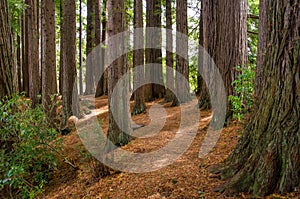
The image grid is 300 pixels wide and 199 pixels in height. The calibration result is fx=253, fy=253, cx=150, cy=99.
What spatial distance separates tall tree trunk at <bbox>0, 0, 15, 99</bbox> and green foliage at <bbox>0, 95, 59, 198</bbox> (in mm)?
277

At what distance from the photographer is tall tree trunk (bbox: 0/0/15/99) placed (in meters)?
4.70

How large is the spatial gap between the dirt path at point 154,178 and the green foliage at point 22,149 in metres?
0.43

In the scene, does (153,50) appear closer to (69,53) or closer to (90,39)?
(69,53)

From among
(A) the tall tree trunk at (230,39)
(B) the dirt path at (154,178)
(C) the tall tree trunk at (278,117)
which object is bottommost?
(B) the dirt path at (154,178)

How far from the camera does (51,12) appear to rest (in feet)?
27.5

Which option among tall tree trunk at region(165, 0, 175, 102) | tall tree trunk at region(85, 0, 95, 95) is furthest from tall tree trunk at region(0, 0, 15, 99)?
tall tree trunk at region(85, 0, 95, 95)

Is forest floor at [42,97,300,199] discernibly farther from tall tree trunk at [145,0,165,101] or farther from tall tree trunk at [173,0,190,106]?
tall tree trunk at [145,0,165,101]

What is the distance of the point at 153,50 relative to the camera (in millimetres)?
12211

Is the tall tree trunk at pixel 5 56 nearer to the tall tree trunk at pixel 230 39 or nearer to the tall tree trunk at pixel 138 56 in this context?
the tall tree trunk at pixel 230 39

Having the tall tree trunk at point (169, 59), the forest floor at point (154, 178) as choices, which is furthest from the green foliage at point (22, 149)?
the tall tree trunk at point (169, 59)

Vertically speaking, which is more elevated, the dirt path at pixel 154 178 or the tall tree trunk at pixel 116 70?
the tall tree trunk at pixel 116 70

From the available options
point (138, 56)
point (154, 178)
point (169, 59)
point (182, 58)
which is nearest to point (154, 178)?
point (154, 178)

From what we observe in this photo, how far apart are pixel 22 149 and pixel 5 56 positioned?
5.84ft

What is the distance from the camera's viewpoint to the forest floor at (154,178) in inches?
139
